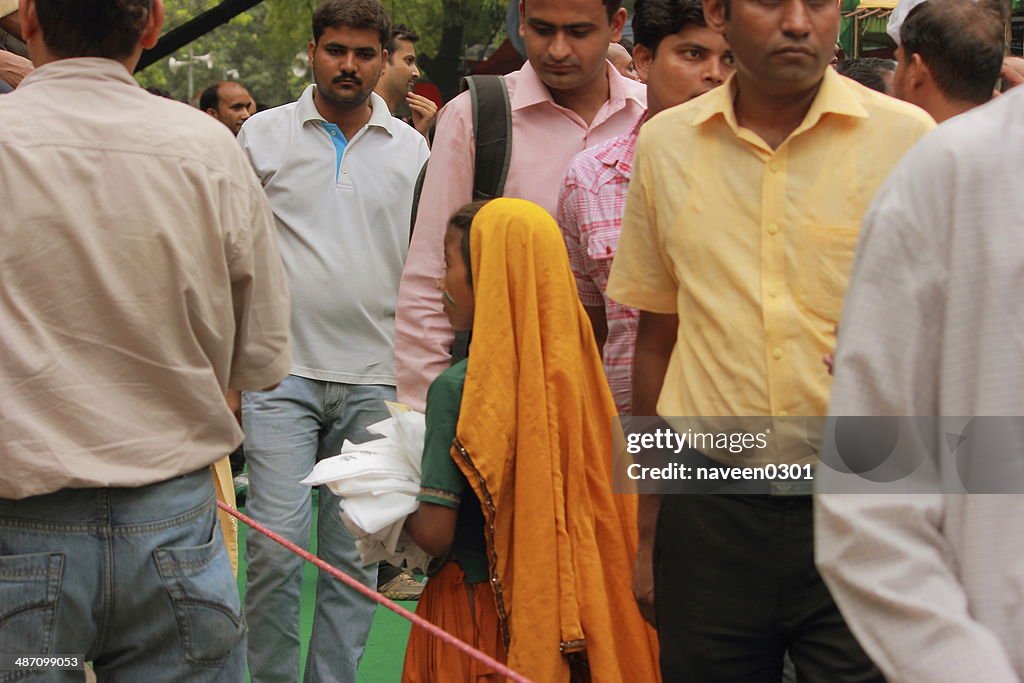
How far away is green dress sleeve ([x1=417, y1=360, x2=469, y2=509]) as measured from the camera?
146 inches

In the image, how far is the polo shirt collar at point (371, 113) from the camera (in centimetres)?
561

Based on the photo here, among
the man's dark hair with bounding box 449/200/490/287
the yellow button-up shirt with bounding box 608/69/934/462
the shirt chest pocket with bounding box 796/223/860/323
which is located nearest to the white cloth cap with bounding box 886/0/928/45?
the man's dark hair with bounding box 449/200/490/287

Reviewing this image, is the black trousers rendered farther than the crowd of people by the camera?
Yes

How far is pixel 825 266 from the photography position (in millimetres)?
2877

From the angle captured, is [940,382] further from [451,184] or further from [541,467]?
[451,184]

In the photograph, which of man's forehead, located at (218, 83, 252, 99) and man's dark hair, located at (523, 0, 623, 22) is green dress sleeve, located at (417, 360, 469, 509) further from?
man's forehead, located at (218, 83, 252, 99)

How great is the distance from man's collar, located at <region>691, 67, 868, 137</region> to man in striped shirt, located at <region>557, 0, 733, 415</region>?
3.01 ft

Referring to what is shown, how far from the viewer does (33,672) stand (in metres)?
2.94

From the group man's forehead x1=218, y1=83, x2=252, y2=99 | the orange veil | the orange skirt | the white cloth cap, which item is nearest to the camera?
the orange veil

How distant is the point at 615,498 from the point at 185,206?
4.75 feet

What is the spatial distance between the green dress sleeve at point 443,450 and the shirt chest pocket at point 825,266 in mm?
1139

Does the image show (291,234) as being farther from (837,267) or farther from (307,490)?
(837,267)

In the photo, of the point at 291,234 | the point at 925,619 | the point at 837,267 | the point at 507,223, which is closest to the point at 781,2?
the point at 837,267

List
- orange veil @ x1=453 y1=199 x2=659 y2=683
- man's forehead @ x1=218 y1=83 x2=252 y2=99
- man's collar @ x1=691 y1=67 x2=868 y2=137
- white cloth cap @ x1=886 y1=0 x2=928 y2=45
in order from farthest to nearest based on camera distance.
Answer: man's forehead @ x1=218 y1=83 x2=252 y2=99 → white cloth cap @ x1=886 y1=0 x2=928 y2=45 → orange veil @ x1=453 y1=199 x2=659 y2=683 → man's collar @ x1=691 y1=67 x2=868 y2=137
